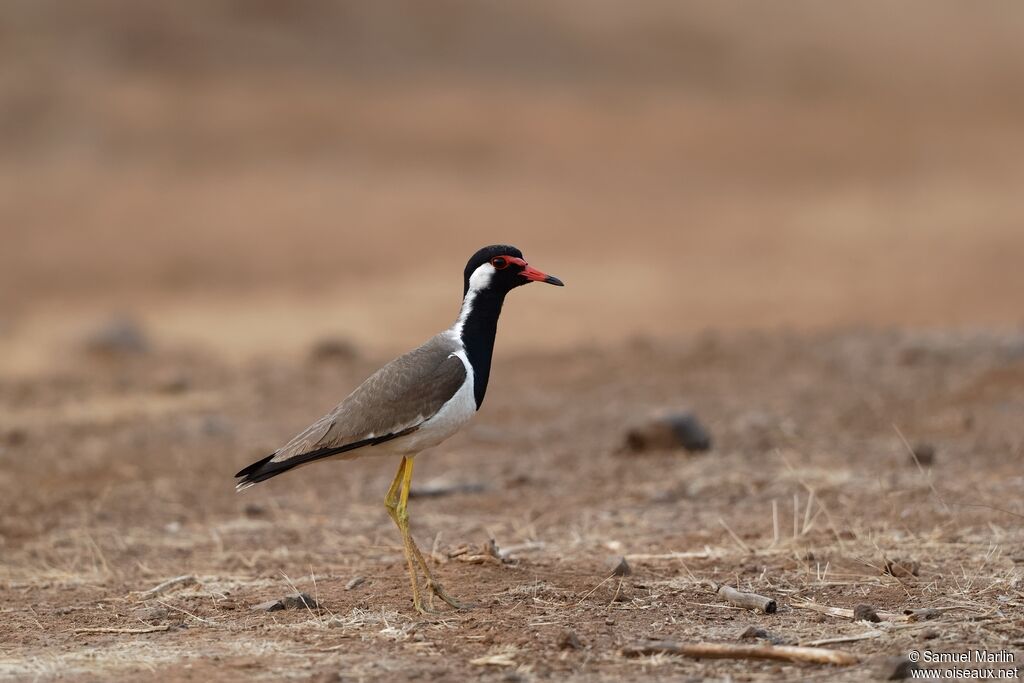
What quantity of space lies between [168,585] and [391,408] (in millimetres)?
1425

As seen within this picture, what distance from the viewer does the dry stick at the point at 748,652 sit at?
4.79 metres

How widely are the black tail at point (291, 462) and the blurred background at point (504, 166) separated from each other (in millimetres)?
10088

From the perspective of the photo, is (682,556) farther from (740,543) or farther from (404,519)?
(404,519)

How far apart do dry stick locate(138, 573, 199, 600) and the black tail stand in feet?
2.59

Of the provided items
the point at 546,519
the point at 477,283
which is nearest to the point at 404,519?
the point at 477,283

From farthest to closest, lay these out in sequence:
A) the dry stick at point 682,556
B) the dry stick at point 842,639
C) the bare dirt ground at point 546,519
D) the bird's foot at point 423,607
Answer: the dry stick at point 682,556 → the bird's foot at point 423,607 → the bare dirt ground at point 546,519 → the dry stick at point 842,639

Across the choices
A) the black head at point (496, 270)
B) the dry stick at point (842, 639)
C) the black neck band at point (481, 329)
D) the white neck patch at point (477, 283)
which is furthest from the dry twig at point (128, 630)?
the dry stick at point (842, 639)

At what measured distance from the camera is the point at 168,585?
644 cm

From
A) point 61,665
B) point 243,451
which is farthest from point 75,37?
point 61,665

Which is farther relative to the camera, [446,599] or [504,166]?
[504,166]

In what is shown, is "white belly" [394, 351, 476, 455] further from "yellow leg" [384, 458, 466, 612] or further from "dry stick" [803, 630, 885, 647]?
"dry stick" [803, 630, 885, 647]

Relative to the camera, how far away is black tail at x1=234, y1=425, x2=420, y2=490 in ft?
19.2

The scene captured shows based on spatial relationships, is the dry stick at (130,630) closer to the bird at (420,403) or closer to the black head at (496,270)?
the bird at (420,403)

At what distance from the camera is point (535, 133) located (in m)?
33.0
